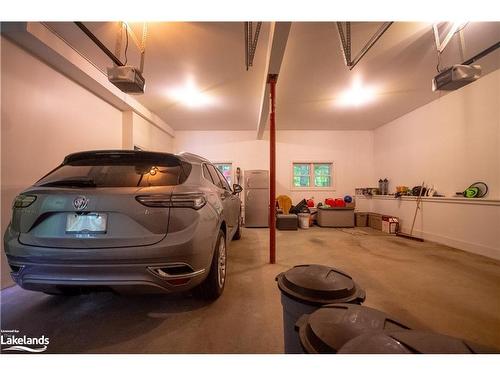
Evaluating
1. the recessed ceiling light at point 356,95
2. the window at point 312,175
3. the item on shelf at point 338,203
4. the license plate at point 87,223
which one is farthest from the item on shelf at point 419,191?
the license plate at point 87,223

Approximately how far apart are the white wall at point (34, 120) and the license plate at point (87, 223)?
1.72 m

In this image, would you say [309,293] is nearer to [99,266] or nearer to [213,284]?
[213,284]

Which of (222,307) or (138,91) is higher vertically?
(138,91)

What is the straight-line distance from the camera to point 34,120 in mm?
2549

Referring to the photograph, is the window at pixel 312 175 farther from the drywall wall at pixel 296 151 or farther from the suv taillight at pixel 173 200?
the suv taillight at pixel 173 200

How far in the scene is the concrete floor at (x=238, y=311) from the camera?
1432mm

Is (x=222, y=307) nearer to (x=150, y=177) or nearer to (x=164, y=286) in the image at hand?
(x=164, y=286)

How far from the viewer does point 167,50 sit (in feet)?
9.63

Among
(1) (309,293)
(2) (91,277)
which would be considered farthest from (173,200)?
(1) (309,293)

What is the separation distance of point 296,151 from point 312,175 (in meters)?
1.00

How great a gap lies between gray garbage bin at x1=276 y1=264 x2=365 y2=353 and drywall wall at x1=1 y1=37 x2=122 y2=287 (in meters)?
3.04

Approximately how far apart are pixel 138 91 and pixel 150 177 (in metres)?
1.67

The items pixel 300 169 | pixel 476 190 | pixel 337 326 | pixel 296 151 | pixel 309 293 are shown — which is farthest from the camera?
pixel 300 169
